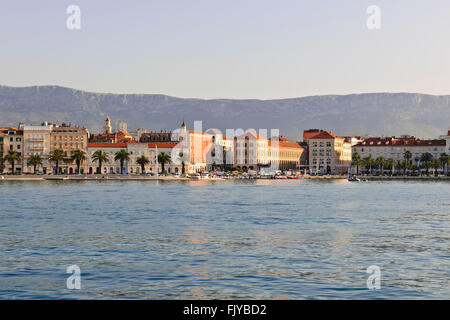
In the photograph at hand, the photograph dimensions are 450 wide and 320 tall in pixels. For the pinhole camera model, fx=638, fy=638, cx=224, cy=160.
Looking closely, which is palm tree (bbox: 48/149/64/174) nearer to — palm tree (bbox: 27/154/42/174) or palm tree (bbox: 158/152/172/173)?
palm tree (bbox: 27/154/42/174)

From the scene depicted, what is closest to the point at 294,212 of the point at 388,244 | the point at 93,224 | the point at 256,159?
the point at 93,224

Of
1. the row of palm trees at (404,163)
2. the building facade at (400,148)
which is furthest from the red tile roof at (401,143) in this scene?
the row of palm trees at (404,163)

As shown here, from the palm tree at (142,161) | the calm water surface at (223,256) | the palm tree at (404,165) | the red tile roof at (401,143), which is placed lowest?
the calm water surface at (223,256)

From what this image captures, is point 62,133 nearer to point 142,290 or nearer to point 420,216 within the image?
point 420,216

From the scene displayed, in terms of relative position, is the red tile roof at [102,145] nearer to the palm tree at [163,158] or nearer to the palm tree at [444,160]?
the palm tree at [163,158]

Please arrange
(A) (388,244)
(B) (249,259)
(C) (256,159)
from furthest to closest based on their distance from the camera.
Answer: (C) (256,159)
(A) (388,244)
(B) (249,259)

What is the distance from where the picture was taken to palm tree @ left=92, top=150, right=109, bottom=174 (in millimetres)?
144125

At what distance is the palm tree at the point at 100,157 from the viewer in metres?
144

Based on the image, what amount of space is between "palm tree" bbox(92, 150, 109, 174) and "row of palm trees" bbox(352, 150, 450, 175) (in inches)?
2826

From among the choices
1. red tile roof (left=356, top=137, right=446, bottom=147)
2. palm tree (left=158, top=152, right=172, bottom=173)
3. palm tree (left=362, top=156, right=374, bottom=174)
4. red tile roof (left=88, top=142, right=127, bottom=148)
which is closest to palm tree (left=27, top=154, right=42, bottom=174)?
red tile roof (left=88, top=142, right=127, bottom=148)

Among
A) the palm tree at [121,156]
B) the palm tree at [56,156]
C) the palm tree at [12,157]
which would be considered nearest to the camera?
the palm tree at [12,157]

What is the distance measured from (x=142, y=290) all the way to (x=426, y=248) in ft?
41.9

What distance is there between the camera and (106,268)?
19969mm

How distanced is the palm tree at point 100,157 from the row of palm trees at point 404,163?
235 ft
